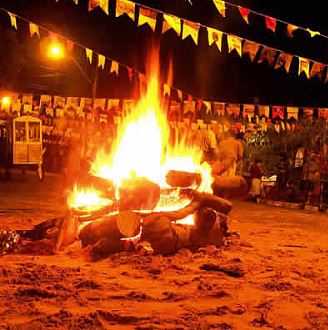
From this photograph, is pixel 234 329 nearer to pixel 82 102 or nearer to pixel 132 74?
pixel 132 74

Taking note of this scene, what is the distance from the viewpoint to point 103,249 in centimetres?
781

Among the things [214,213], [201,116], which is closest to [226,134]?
[201,116]

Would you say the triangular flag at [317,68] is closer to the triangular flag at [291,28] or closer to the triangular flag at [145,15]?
the triangular flag at [291,28]

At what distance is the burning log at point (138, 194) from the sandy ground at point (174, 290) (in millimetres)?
1078

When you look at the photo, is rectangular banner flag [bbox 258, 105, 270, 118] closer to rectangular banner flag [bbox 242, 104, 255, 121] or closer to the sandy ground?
rectangular banner flag [bbox 242, 104, 255, 121]

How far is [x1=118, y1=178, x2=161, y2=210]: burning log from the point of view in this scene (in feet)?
28.2

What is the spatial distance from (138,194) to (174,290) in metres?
2.55

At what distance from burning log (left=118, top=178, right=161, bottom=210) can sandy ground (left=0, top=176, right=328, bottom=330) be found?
1078mm

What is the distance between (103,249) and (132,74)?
380 inches

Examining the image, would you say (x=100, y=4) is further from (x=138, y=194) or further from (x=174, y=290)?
(x=174, y=290)

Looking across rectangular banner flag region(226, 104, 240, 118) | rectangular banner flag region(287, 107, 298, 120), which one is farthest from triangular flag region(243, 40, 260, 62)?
rectangular banner flag region(226, 104, 240, 118)

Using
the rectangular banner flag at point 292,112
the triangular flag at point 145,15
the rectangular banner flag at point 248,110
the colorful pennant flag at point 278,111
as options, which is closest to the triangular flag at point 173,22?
the triangular flag at point 145,15

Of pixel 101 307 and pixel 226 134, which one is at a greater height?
pixel 226 134

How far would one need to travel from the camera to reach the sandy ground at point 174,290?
17.2ft
